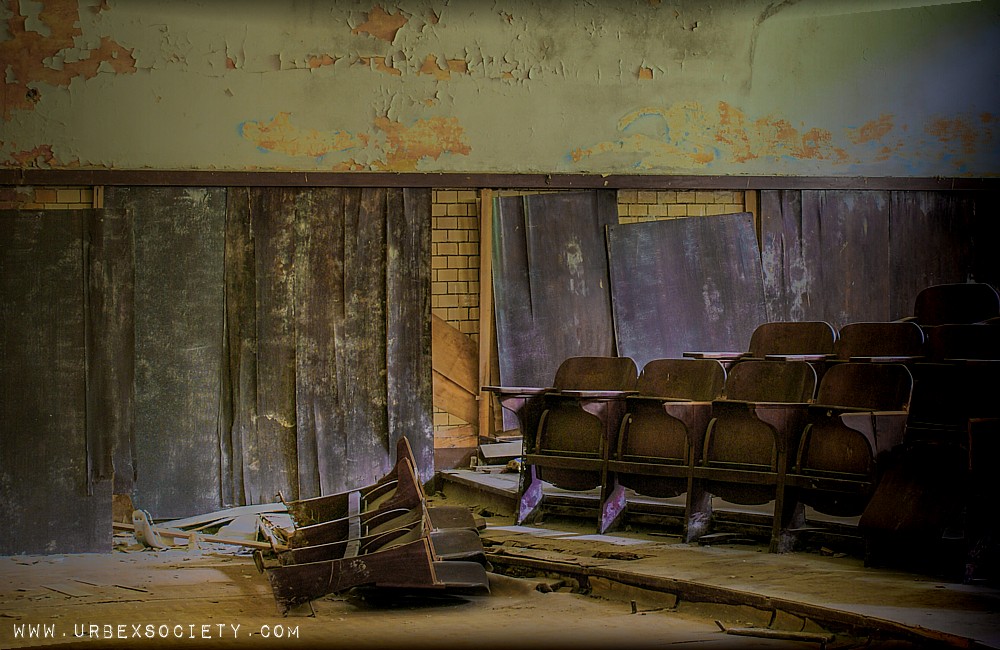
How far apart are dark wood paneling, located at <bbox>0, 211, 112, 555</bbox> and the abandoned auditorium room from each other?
17 mm

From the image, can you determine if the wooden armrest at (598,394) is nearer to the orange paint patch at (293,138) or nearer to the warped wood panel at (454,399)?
the warped wood panel at (454,399)

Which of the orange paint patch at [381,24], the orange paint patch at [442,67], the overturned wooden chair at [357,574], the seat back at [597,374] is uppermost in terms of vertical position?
the orange paint patch at [381,24]

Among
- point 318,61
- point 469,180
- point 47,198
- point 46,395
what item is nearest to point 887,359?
point 469,180

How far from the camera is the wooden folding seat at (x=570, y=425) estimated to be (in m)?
5.57

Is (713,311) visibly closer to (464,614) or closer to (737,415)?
(737,415)

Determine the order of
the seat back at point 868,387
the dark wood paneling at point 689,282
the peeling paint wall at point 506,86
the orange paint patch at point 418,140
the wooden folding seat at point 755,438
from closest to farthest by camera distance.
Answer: the seat back at point 868,387 < the wooden folding seat at point 755,438 < the peeling paint wall at point 506,86 < the orange paint patch at point 418,140 < the dark wood paneling at point 689,282

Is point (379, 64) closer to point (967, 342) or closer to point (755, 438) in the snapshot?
point (755, 438)

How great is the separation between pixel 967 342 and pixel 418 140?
377 centimetres

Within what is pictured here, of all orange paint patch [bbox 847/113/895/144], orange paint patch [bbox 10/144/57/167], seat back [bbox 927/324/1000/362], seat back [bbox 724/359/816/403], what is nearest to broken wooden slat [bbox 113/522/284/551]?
orange paint patch [bbox 10/144/57/167]

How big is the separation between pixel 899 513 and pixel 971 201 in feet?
13.2

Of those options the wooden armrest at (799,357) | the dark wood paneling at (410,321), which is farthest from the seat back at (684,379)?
the dark wood paneling at (410,321)

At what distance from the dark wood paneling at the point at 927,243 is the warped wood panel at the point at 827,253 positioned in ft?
0.27

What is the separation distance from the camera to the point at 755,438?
16.5 ft

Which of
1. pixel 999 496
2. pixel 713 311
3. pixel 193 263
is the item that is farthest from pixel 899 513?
pixel 193 263
